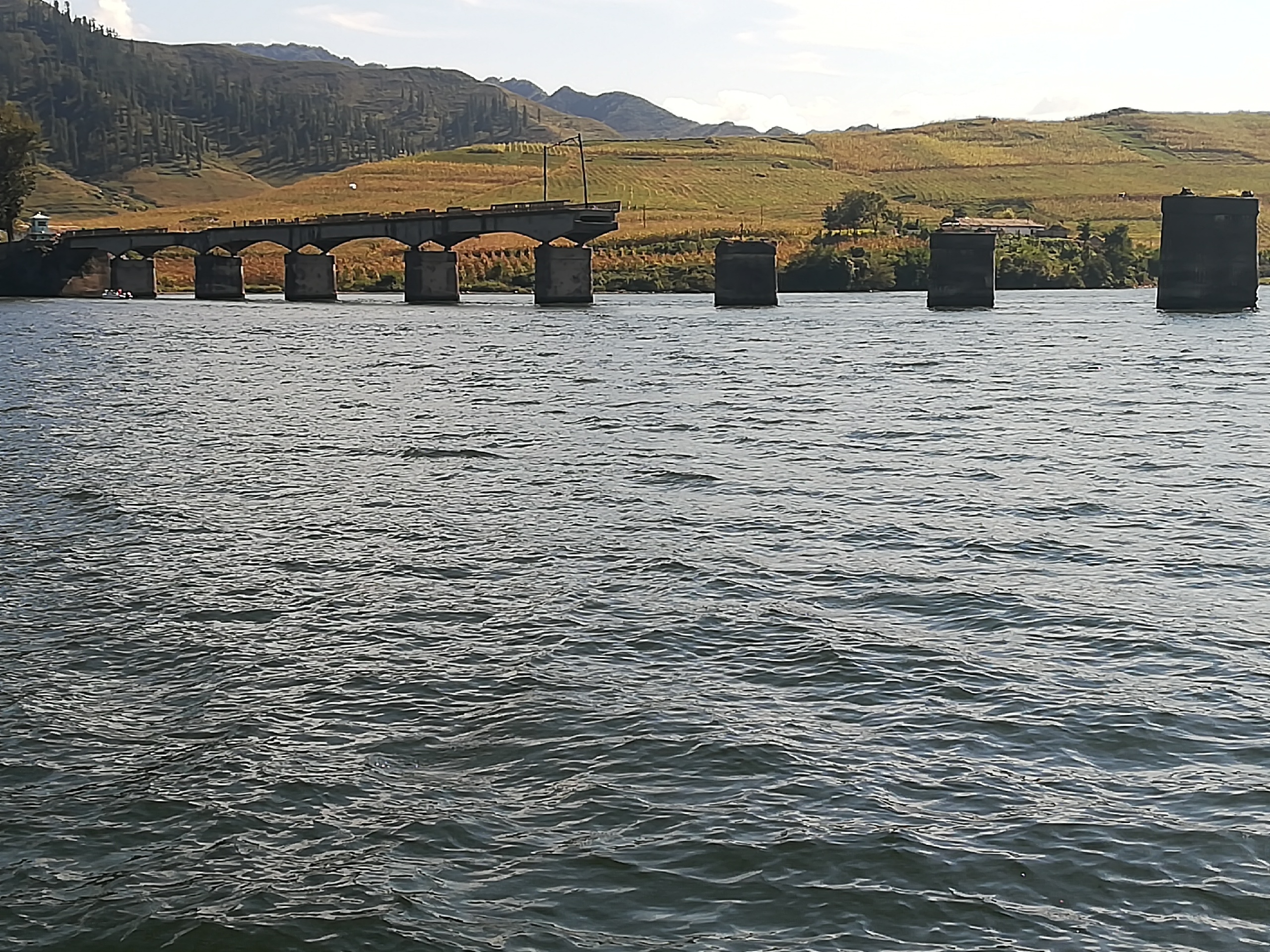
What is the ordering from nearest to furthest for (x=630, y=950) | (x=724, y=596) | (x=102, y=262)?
(x=630, y=950) < (x=724, y=596) < (x=102, y=262)

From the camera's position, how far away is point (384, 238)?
5689 inches

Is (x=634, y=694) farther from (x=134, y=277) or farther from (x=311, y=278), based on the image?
(x=134, y=277)

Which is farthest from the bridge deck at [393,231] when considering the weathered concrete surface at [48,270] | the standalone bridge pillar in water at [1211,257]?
the standalone bridge pillar in water at [1211,257]

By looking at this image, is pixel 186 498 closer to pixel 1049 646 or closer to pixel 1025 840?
pixel 1049 646

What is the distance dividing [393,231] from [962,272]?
53964 mm

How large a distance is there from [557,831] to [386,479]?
1848cm

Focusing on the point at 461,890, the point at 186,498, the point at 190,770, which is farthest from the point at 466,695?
the point at 186,498

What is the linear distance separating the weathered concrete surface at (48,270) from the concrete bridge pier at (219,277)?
11.7 m

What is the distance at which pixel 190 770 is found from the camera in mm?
13062

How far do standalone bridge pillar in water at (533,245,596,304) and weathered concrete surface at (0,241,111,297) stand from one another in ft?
181

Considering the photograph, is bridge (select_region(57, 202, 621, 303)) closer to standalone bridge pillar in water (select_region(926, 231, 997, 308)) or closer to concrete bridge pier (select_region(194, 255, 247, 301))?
concrete bridge pier (select_region(194, 255, 247, 301))

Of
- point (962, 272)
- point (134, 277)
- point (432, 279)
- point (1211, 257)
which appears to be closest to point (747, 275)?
point (962, 272)

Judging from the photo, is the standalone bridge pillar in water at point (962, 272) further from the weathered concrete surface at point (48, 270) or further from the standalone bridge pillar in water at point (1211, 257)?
the weathered concrete surface at point (48, 270)

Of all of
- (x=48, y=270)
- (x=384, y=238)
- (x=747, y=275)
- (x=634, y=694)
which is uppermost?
(x=384, y=238)
